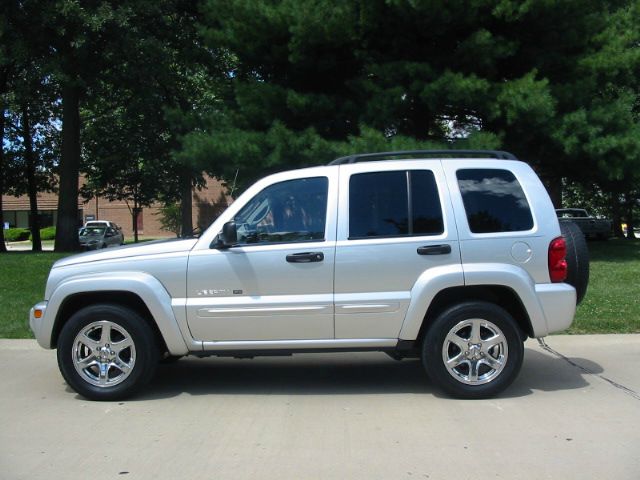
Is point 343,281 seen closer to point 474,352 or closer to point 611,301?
point 474,352

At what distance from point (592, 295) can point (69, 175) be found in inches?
702

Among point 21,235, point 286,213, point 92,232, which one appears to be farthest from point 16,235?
point 286,213

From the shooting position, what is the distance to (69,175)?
22.8 meters

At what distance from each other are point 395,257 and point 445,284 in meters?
0.47

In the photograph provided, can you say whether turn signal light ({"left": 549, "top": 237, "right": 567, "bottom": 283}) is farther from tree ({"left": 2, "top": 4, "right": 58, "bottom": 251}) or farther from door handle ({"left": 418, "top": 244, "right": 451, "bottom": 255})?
tree ({"left": 2, "top": 4, "right": 58, "bottom": 251})

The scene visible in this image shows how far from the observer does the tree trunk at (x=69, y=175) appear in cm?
2253

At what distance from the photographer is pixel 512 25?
50.1 feet

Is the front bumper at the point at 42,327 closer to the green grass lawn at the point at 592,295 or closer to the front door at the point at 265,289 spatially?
the front door at the point at 265,289

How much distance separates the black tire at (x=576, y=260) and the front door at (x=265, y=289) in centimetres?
212

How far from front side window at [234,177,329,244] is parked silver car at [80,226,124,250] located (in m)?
26.7

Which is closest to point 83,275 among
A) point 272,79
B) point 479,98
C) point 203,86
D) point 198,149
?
point 198,149

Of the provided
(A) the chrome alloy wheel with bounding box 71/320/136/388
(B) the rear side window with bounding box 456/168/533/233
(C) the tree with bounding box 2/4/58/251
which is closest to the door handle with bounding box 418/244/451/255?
(B) the rear side window with bounding box 456/168/533/233

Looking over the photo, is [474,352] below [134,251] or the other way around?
below

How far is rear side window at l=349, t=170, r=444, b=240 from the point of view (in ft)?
19.1
